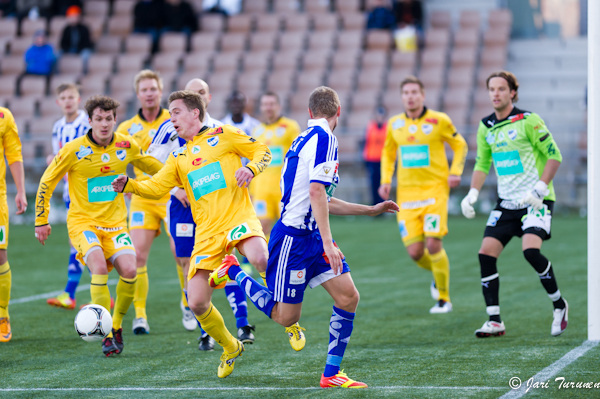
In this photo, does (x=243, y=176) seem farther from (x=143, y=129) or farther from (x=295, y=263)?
(x=143, y=129)

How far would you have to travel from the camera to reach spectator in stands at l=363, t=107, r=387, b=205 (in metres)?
18.8

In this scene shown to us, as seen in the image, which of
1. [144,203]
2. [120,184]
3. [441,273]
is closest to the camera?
[120,184]

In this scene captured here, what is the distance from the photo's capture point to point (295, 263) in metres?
5.50

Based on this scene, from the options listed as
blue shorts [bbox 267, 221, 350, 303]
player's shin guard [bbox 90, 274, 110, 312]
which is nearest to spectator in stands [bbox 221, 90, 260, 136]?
player's shin guard [bbox 90, 274, 110, 312]

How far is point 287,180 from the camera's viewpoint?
5613 mm

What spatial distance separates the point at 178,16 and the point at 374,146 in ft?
25.3

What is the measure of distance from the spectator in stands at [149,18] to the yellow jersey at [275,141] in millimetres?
12998

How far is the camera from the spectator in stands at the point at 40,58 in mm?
21656

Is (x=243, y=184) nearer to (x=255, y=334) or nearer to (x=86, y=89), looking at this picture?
(x=255, y=334)

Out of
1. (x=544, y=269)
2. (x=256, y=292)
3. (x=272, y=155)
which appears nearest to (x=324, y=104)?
(x=256, y=292)

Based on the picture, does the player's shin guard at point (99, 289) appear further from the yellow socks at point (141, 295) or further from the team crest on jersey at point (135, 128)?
the team crest on jersey at point (135, 128)

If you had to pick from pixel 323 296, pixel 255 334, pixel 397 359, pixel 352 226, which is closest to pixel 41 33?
pixel 352 226

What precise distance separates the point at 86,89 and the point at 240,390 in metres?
17.4

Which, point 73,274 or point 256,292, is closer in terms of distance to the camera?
point 256,292
